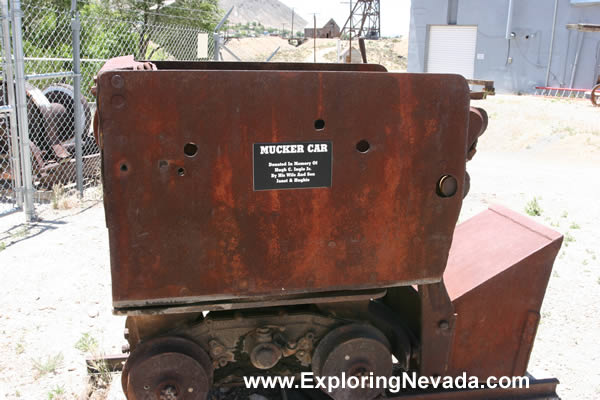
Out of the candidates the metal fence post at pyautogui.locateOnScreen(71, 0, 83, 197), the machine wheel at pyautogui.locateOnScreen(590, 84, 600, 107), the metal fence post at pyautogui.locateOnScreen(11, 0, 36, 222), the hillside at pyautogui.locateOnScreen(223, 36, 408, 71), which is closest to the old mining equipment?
the metal fence post at pyautogui.locateOnScreen(11, 0, 36, 222)

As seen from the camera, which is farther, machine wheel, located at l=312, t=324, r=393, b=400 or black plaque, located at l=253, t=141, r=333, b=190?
machine wheel, located at l=312, t=324, r=393, b=400

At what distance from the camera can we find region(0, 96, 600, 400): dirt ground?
3.74 m

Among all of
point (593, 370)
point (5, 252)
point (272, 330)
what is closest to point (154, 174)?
point (272, 330)

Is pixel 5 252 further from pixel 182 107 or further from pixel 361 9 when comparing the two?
pixel 361 9

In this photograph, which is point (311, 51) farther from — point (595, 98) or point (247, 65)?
point (247, 65)

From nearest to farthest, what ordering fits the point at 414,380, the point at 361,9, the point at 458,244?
the point at 414,380 < the point at 458,244 < the point at 361,9

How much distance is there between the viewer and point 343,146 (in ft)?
7.84

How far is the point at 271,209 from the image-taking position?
239 centimetres

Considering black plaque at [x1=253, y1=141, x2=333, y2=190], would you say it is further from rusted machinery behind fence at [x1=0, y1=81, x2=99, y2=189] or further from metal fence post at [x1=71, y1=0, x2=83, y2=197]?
rusted machinery behind fence at [x1=0, y1=81, x2=99, y2=189]

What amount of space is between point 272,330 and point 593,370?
8.15 feet

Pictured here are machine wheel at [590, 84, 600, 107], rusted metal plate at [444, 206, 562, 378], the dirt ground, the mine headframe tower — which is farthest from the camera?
the mine headframe tower

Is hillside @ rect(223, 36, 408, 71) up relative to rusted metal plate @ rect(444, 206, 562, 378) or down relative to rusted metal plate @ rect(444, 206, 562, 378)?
up

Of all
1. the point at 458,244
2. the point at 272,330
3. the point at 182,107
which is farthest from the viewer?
the point at 458,244

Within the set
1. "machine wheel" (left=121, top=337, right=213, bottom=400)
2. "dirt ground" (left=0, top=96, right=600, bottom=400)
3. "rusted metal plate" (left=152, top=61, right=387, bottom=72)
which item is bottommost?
"dirt ground" (left=0, top=96, right=600, bottom=400)
